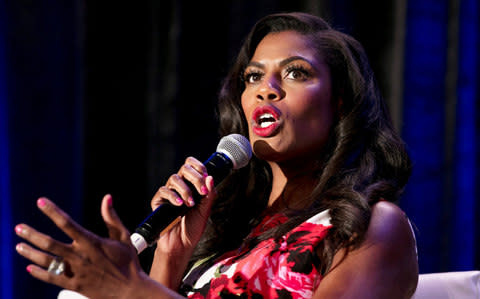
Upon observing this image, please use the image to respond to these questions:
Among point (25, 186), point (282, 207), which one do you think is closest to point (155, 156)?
point (25, 186)

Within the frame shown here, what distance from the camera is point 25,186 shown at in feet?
7.02

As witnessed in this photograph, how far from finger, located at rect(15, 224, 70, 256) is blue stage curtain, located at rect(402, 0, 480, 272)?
6.24ft

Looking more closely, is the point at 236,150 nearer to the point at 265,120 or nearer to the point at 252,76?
the point at 265,120

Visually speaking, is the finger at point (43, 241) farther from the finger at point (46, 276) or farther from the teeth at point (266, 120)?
the teeth at point (266, 120)

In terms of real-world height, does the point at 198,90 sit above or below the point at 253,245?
above

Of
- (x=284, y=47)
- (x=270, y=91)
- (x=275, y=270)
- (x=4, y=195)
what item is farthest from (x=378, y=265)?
(x=4, y=195)

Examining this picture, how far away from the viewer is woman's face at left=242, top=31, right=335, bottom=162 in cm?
130

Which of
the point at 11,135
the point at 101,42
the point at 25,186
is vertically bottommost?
the point at 25,186

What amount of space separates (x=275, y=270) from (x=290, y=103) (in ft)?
1.27

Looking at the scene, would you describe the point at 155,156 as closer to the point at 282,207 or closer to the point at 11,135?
the point at 11,135

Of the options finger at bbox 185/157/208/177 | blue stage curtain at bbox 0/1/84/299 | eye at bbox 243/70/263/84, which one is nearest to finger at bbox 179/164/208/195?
finger at bbox 185/157/208/177

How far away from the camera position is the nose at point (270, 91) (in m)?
1.32

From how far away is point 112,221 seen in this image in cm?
83

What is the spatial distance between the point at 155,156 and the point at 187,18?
2.00ft
